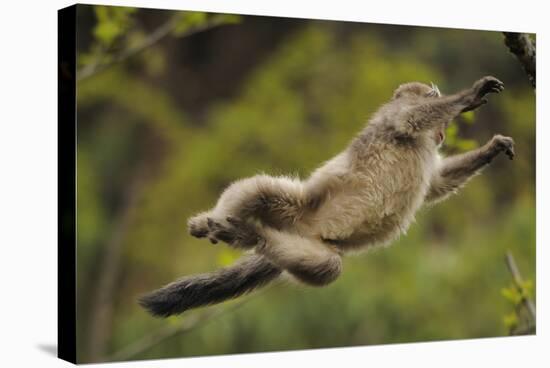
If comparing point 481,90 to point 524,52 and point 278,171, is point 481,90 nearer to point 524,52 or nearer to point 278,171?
point 524,52

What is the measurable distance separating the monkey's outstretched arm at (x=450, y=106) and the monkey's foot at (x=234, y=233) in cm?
137

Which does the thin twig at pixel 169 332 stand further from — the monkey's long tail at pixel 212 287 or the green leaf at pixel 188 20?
the green leaf at pixel 188 20

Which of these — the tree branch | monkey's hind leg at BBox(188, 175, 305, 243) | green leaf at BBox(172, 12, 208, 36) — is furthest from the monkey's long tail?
the tree branch

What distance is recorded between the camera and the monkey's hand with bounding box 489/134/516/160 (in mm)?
6754

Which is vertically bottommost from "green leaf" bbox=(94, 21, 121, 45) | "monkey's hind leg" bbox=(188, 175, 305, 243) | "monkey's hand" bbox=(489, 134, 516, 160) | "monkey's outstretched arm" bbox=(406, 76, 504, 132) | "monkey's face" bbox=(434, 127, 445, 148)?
"monkey's hind leg" bbox=(188, 175, 305, 243)

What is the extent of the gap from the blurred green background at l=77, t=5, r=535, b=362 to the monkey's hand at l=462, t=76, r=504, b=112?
116 centimetres

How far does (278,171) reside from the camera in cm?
804

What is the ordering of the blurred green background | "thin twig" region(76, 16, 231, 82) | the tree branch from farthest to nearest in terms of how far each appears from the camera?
the blurred green background
"thin twig" region(76, 16, 231, 82)
the tree branch

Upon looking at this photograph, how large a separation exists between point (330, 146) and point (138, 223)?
5.86ft

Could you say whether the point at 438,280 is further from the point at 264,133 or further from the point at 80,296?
the point at 80,296

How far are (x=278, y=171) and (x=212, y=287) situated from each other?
5.99 feet

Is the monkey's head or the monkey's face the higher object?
the monkey's head

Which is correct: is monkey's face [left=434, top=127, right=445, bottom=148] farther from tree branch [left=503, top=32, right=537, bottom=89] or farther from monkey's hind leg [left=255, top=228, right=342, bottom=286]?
monkey's hind leg [left=255, top=228, right=342, bottom=286]

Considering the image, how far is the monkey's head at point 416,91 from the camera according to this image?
691 cm
